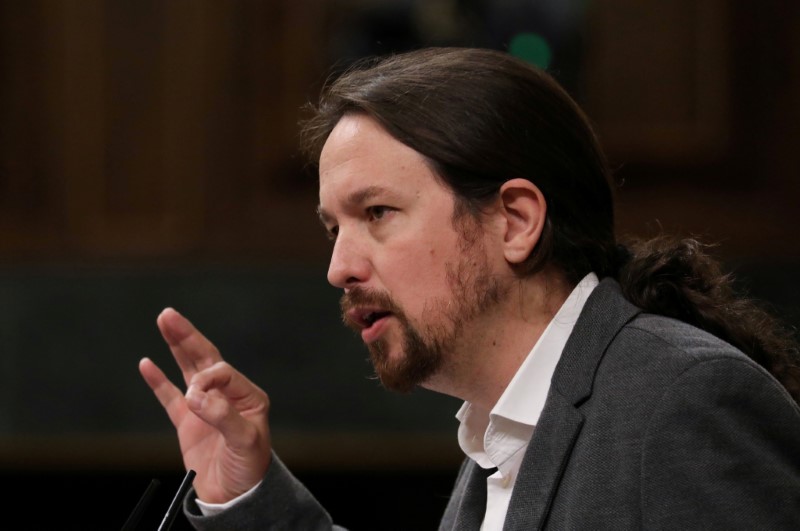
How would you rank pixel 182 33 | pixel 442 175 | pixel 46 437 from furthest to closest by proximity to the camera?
pixel 182 33, pixel 46 437, pixel 442 175

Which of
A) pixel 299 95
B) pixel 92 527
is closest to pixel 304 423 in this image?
pixel 92 527

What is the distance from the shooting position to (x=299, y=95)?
3842mm

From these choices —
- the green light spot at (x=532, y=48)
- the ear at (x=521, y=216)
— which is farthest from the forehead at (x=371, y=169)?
the green light spot at (x=532, y=48)

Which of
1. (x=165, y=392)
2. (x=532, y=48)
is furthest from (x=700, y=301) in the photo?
(x=532, y=48)

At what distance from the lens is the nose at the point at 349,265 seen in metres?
1.76

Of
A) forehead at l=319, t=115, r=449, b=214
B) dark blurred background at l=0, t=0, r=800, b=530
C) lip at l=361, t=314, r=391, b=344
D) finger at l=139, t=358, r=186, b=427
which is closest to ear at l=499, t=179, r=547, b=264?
forehead at l=319, t=115, r=449, b=214

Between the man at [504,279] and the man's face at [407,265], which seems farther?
the man's face at [407,265]

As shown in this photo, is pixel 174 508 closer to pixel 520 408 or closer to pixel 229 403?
pixel 229 403

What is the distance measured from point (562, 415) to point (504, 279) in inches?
10.6

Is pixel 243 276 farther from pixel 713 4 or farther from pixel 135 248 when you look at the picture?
pixel 713 4

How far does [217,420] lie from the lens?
1.91 metres

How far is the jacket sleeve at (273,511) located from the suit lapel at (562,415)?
61cm

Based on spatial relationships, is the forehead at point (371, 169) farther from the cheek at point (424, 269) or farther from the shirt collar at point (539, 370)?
the shirt collar at point (539, 370)

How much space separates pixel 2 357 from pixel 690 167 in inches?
92.4
